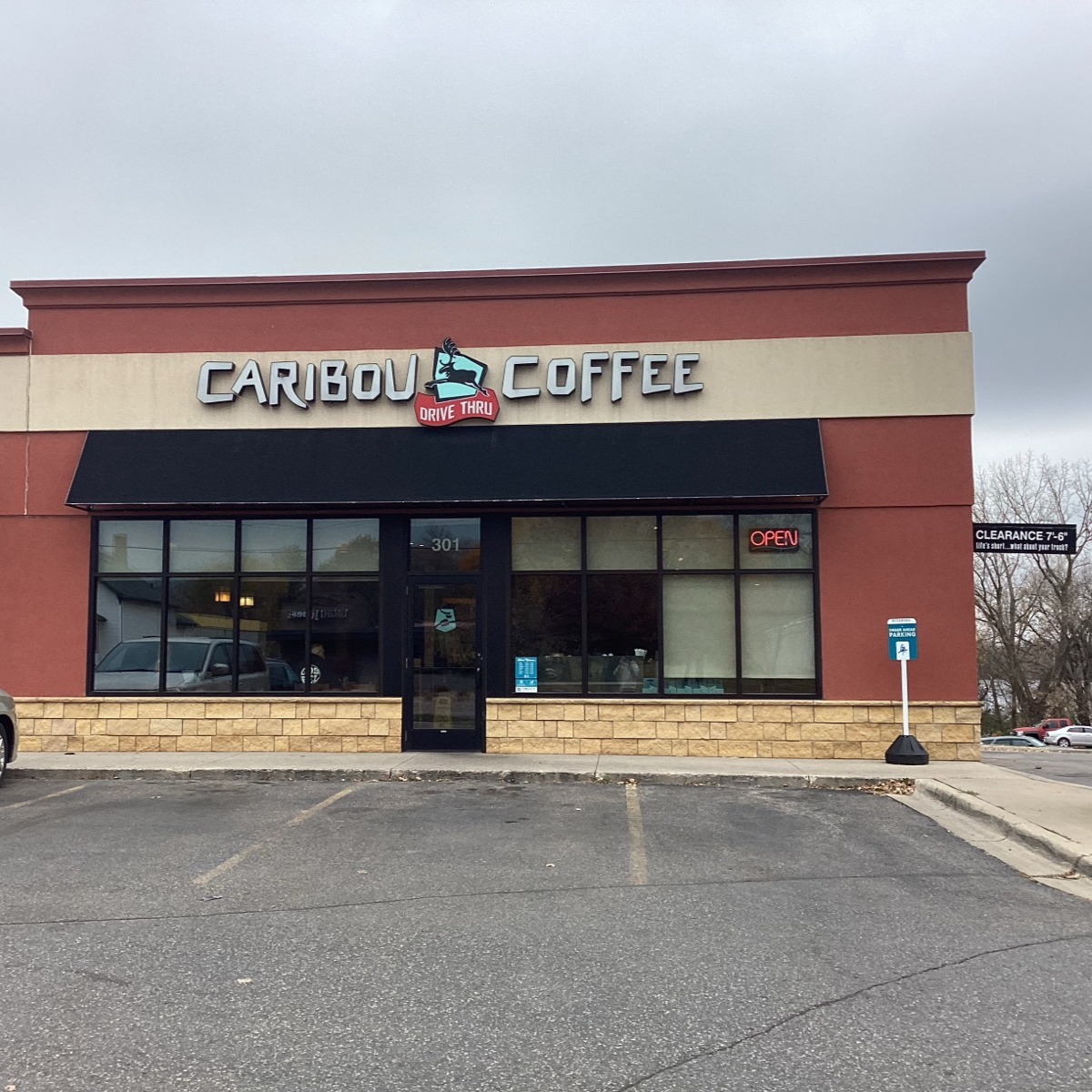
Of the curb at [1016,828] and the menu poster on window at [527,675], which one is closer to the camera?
the curb at [1016,828]

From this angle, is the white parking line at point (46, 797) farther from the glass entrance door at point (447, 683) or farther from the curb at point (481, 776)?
Result: the glass entrance door at point (447, 683)

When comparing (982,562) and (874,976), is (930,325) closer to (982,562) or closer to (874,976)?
(874,976)

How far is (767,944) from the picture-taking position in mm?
5457

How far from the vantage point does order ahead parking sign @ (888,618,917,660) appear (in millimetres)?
12523

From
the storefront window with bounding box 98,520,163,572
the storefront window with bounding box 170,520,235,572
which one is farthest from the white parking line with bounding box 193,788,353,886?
the storefront window with bounding box 98,520,163,572

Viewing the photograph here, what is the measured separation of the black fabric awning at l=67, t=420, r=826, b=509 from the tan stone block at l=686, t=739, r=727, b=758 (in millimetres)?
3164

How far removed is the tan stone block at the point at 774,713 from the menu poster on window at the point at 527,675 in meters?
2.94

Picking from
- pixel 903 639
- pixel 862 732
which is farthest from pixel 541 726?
pixel 903 639

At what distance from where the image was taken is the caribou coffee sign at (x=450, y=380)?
13594 millimetres

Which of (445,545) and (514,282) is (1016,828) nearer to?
(445,545)

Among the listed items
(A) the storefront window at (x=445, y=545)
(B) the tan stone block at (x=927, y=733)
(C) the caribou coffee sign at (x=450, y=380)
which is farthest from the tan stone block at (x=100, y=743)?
(B) the tan stone block at (x=927, y=733)

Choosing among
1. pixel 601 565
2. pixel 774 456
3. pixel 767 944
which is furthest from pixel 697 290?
pixel 767 944

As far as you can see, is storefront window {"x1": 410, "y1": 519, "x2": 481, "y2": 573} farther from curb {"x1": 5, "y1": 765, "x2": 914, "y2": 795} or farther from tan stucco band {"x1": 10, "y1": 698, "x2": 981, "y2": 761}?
curb {"x1": 5, "y1": 765, "x2": 914, "y2": 795}

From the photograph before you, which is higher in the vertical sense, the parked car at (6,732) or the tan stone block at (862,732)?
the parked car at (6,732)
